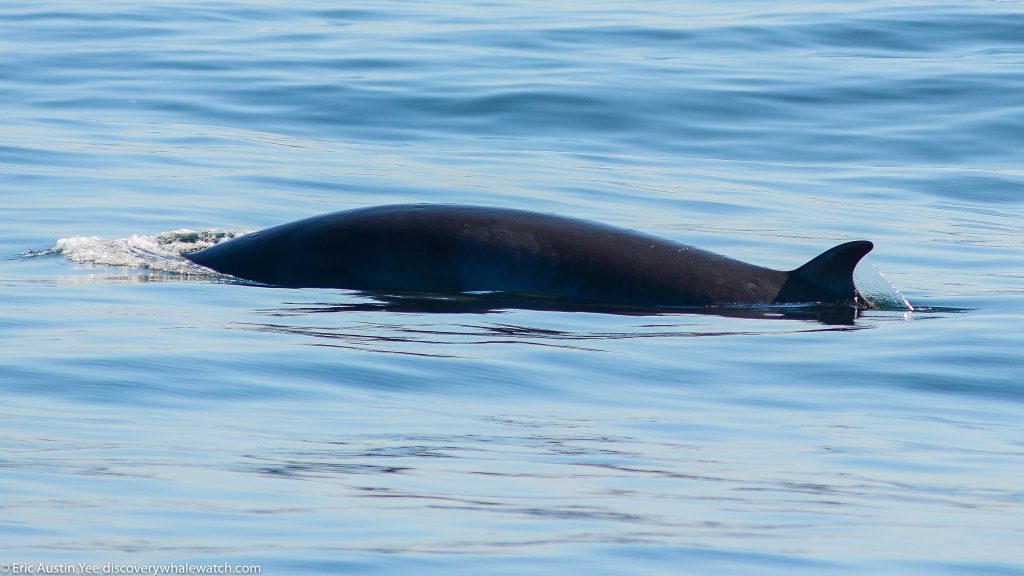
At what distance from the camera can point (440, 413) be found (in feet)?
19.1

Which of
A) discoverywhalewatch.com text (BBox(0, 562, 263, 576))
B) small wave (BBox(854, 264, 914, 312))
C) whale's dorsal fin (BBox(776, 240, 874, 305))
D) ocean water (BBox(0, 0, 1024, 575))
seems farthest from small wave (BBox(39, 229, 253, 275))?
discoverywhalewatch.com text (BBox(0, 562, 263, 576))

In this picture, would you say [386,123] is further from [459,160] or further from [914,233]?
[914,233]

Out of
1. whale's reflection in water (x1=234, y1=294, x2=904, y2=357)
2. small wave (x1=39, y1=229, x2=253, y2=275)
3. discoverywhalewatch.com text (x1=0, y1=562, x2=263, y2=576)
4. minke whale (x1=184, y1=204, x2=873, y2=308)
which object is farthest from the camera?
small wave (x1=39, y1=229, x2=253, y2=275)

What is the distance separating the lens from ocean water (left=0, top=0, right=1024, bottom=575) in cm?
430

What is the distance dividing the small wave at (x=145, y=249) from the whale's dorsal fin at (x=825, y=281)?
9.68 ft

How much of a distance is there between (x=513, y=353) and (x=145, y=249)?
3.38 meters

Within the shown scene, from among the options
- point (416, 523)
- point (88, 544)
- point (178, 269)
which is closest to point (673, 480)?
point (416, 523)

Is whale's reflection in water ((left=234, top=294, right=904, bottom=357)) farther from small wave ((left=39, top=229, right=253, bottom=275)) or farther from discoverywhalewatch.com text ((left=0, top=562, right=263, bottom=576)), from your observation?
discoverywhalewatch.com text ((left=0, top=562, right=263, bottom=576))

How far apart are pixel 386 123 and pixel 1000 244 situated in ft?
23.4

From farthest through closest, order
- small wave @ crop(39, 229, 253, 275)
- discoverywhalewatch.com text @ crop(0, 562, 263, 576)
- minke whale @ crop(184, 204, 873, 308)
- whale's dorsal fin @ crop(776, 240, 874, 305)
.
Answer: small wave @ crop(39, 229, 253, 275) < whale's dorsal fin @ crop(776, 240, 874, 305) < minke whale @ crop(184, 204, 873, 308) < discoverywhalewatch.com text @ crop(0, 562, 263, 576)

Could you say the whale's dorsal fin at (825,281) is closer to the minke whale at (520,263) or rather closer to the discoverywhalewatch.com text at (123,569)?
the minke whale at (520,263)

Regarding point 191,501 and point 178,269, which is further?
point 178,269

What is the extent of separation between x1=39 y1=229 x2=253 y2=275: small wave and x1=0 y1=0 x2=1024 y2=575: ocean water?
0.03m

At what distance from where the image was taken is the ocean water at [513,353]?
4297mm
